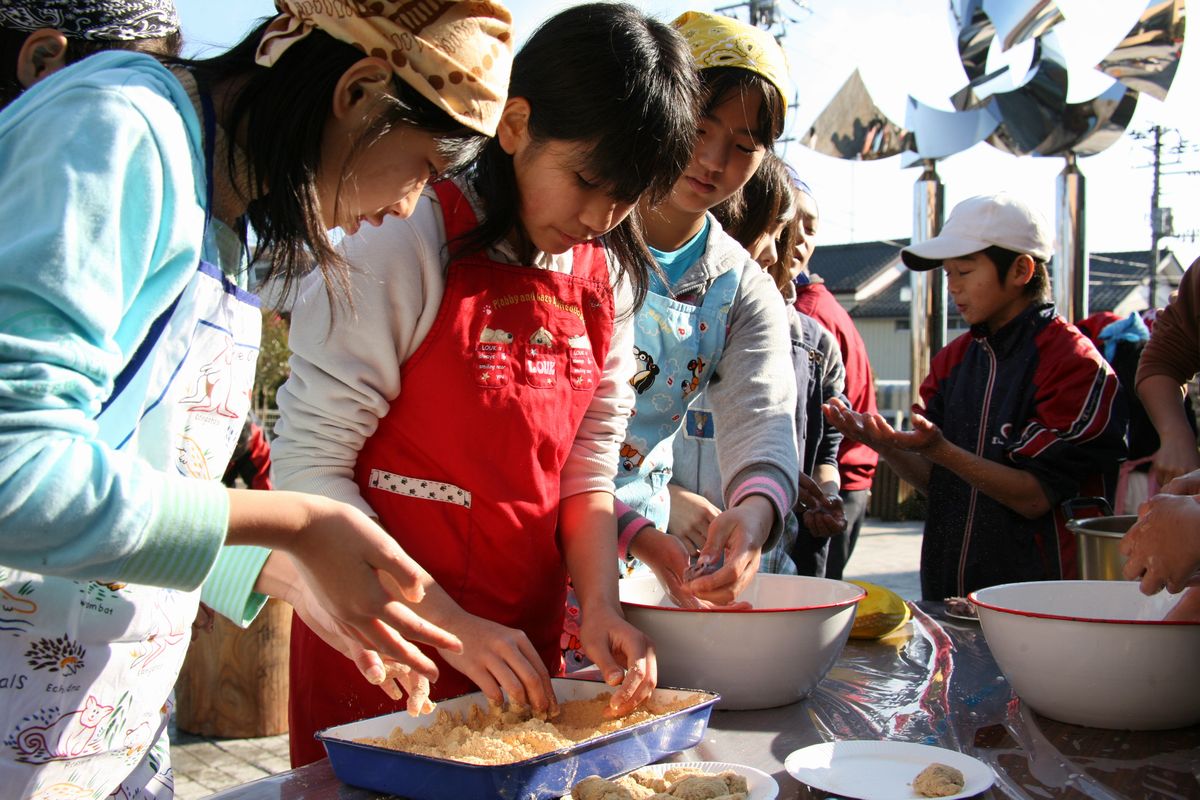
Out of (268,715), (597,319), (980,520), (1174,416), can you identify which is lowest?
(268,715)

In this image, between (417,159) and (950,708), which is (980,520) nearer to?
(950,708)

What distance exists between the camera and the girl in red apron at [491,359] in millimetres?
1268

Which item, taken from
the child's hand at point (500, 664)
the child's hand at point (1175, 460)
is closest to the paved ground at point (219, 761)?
the child's hand at point (500, 664)

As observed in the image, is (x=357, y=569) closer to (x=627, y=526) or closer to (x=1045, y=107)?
(x=627, y=526)

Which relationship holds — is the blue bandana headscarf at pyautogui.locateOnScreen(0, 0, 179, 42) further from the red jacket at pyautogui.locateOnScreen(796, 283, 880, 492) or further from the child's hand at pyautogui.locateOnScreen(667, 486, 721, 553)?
the red jacket at pyautogui.locateOnScreen(796, 283, 880, 492)

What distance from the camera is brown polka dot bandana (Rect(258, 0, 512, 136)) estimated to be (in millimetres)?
917

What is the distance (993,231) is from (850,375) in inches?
43.1

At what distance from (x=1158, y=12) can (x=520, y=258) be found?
584 cm

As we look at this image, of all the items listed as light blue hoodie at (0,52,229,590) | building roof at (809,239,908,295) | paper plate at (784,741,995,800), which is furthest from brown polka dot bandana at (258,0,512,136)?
building roof at (809,239,908,295)

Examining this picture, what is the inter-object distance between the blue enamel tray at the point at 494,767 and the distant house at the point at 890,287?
2900 centimetres

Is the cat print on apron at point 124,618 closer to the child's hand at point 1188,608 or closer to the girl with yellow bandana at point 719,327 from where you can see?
the girl with yellow bandana at point 719,327

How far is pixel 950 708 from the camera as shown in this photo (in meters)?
1.41

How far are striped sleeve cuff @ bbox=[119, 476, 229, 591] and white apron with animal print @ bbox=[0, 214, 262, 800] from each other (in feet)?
0.60

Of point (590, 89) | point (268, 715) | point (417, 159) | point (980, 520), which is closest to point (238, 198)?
point (417, 159)
